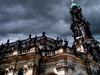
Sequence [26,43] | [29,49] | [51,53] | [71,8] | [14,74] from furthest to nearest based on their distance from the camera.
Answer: [71,8] < [26,43] < [51,53] < [29,49] < [14,74]

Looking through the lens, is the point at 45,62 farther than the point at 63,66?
Yes

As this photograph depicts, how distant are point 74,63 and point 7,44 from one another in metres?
13.6

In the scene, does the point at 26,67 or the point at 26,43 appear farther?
the point at 26,43

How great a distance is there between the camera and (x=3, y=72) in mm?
15188

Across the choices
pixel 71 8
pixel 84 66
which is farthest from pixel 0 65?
pixel 71 8

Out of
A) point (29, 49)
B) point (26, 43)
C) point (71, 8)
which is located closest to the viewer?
point (29, 49)

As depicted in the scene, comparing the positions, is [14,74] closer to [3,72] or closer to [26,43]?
[3,72]

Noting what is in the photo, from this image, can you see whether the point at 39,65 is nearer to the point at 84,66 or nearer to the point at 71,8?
the point at 84,66

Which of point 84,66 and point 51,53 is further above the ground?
point 51,53

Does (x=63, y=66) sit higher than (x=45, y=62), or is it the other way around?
(x=45, y=62)

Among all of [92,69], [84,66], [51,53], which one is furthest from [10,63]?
[92,69]

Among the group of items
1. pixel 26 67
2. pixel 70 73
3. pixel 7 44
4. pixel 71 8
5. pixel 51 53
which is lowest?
pixel 70 73

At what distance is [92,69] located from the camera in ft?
54.9

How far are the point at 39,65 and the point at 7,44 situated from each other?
993cm
